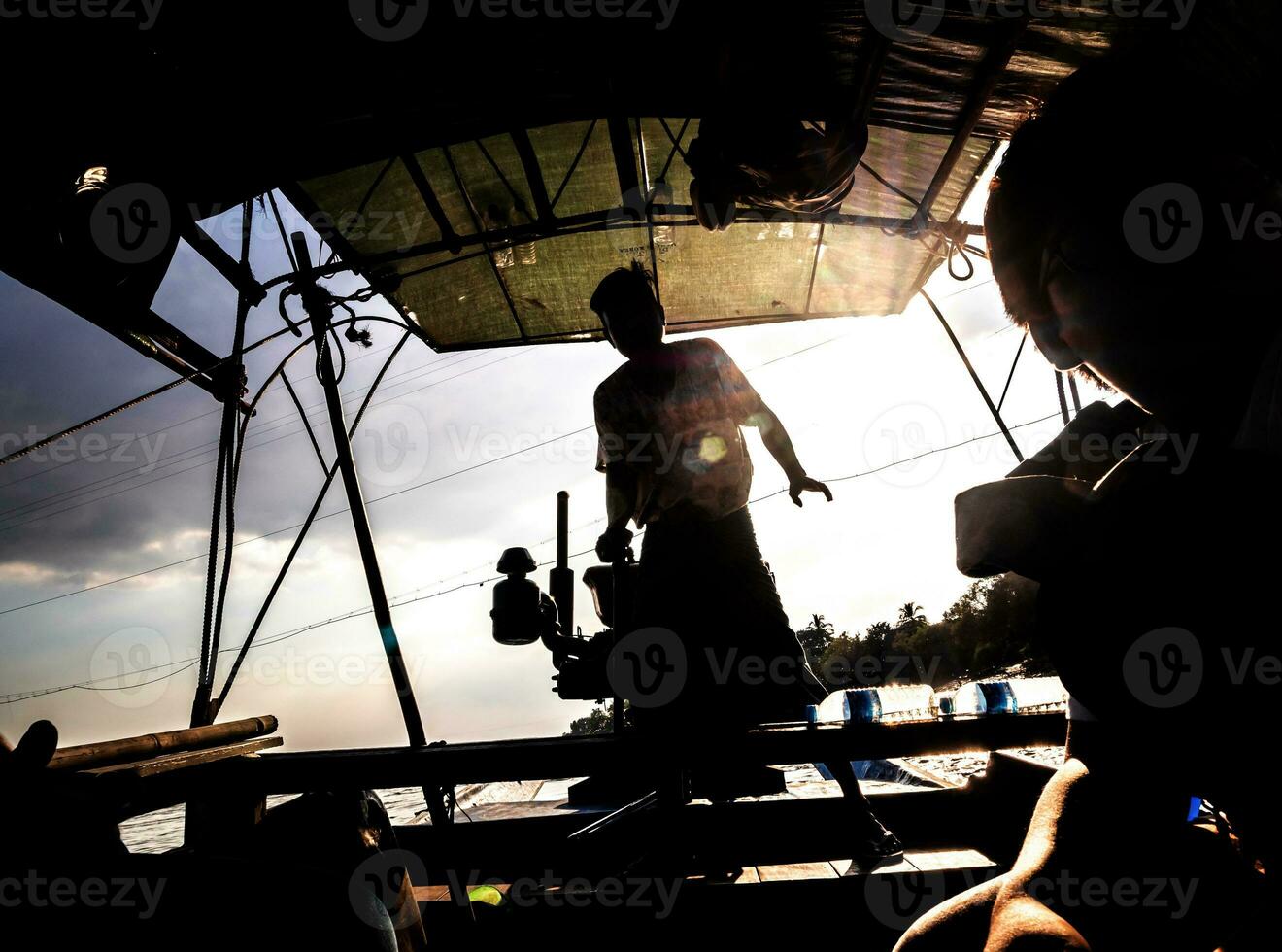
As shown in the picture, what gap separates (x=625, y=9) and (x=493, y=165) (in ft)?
5.41

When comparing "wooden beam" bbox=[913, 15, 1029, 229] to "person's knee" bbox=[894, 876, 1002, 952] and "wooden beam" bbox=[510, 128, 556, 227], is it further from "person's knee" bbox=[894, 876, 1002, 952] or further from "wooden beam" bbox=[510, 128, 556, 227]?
"person's knee" bbox=[894, 876, 1002, 952]

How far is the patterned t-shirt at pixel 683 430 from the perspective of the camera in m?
2.87

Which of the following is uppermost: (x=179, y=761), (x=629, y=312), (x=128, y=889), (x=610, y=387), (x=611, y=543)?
(x=629, y=312)

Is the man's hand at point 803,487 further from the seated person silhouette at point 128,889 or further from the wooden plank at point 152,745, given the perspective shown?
the wooden plank at point 152,745

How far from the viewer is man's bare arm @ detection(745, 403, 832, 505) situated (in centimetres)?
289

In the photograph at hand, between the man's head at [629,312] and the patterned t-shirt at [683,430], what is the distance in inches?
4.9

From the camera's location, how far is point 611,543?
3.02 meters

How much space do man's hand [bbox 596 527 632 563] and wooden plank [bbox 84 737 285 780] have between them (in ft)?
5.65

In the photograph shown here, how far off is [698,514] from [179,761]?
2247mm

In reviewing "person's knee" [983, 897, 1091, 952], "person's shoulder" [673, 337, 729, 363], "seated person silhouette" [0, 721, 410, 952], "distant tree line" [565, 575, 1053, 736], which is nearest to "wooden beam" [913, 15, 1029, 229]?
"person's shoulder" [673, 337, 729, 363]

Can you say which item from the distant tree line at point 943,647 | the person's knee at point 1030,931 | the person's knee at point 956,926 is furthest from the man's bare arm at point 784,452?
the distant tree line at point 943,647

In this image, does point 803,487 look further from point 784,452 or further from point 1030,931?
point 1030,931

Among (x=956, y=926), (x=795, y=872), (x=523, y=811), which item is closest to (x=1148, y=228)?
(x=956, y=926)

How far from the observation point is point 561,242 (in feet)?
14.5
